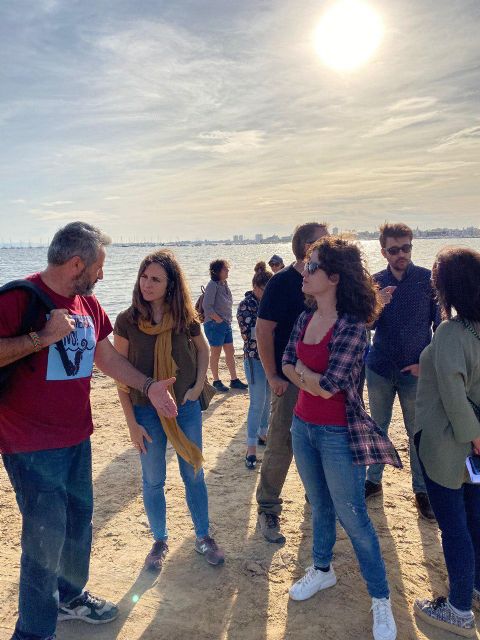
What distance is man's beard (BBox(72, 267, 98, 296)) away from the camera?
260cm

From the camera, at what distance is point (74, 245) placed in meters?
2.53

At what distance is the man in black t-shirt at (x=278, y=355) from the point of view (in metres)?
3.69

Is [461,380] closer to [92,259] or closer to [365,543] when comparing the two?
[365,543]

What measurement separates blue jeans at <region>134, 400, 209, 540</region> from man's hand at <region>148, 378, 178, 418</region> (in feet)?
0.99

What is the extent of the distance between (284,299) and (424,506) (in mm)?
2263

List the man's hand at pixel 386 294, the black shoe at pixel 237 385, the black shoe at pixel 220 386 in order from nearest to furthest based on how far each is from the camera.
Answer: the man's hand at pixel 386 294 < the black shoe at pixel 220 386 < the black shoe at pixel 237 385

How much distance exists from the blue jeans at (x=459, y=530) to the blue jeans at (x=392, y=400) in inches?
50.5

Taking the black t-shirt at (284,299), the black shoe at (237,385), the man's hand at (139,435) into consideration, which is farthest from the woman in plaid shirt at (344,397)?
the black shoe at (237,385)

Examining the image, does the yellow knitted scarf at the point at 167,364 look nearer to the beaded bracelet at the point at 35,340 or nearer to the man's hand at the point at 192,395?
the man's hand at the point at 192,395

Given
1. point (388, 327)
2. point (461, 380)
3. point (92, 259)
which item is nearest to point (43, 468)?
point (92, 259)

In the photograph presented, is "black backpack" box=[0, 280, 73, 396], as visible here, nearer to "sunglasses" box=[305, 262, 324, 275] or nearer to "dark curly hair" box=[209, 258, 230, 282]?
"sunglasses" box=[305, 262, 324, 275]

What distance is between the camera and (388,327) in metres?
4.22

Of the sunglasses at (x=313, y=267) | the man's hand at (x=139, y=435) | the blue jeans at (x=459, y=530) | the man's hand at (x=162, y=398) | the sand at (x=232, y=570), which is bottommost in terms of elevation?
the sand at (x=232, y=570)

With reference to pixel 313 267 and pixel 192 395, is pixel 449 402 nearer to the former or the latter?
pixel 313 267
